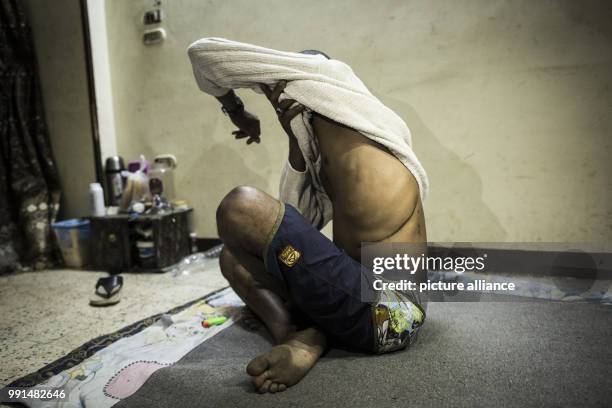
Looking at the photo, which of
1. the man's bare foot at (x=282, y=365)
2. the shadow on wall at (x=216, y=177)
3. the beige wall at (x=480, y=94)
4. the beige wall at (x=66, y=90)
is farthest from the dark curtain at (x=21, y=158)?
the man's bare foot at (x=282, y=365)

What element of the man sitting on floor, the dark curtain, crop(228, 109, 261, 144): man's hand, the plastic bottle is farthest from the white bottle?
the man sitting on floor

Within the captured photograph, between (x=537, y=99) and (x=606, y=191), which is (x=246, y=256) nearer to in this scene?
(x=537, y=99)

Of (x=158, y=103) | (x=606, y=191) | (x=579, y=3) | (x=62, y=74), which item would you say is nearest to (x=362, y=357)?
(x=606, y=191)

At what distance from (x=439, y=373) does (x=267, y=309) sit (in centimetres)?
45

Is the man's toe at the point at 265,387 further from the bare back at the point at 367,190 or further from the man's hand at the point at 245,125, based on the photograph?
the man's hand at the point at 245,125

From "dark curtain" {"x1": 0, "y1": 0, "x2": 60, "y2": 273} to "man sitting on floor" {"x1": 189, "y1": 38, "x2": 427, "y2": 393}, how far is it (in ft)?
5.01

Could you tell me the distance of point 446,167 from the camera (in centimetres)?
171

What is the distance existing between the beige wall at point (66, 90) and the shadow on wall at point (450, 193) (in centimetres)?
170

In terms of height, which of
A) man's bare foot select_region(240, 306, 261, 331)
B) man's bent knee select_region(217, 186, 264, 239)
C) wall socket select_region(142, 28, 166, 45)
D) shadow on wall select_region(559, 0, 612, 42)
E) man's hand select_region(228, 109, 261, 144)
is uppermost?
wall socket select_region(142, 28, 166, 45)

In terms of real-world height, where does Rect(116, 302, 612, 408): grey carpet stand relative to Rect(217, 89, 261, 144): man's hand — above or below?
below

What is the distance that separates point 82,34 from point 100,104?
0.39 metres

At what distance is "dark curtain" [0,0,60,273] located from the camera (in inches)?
77.0

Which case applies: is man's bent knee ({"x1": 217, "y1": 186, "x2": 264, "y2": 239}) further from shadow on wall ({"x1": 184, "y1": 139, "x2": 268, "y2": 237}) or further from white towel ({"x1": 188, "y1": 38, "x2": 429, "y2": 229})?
shadow on wall ({"x1": 184, "y1": 139, "x2": 268, "y2": 237})

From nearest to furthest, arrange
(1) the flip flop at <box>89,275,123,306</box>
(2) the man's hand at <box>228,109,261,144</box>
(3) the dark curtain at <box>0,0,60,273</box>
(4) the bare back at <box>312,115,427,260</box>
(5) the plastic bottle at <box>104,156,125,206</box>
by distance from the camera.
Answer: (4) the bare back at <box>312,115,427,260</box>, (2) the man's hand at <box>228,109,261,144</box>, (1) the flip flop at <box>89,275,123,306</box>, (3) the dark curtain at <box>0,0,60,273</box>, (5) the plastic bottle at <box>104,156,125,206</box>
